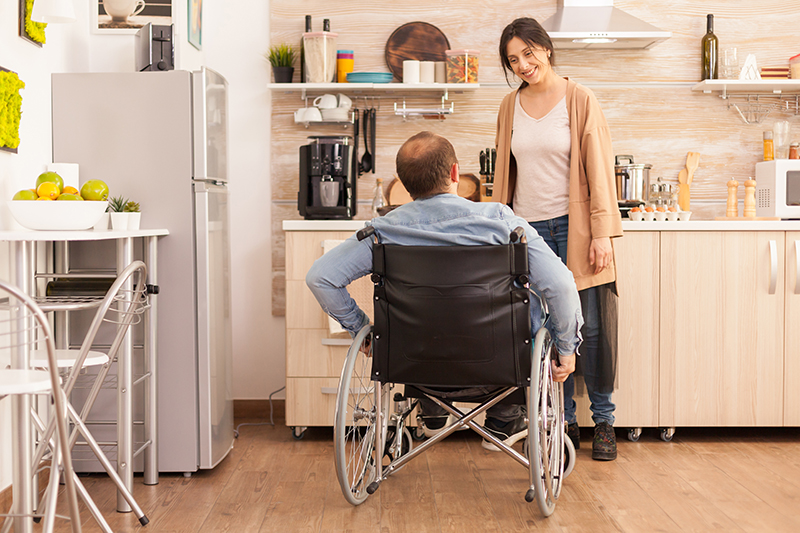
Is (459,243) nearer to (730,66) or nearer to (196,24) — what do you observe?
(196,24)

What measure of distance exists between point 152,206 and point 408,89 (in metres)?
1.38

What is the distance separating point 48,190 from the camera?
202 centimetres

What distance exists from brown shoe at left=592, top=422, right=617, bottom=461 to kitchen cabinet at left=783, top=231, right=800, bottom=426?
0.77 m

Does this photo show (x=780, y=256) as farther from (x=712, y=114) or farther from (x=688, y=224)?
(x=712, y=114)

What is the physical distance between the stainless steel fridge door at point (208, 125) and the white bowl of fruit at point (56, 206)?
15.0 inches

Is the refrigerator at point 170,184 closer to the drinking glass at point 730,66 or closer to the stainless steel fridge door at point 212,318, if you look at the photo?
the stainless steel fridge door at point 212,318

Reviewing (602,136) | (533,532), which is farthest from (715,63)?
(533,532)

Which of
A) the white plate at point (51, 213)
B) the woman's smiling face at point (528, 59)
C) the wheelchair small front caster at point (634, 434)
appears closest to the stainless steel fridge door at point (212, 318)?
the white plate at point (51, 213)

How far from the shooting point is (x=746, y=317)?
2.83m

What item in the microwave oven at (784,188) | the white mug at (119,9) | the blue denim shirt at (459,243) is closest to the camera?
the blue denim shirt at (459,243)

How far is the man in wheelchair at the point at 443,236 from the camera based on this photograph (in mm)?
1793

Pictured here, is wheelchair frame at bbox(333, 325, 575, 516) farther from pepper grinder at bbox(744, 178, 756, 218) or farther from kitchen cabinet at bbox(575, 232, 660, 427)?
pepper grinder at bbox(744, 178, 756, 218)

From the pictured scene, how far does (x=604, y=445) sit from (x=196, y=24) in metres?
2.45

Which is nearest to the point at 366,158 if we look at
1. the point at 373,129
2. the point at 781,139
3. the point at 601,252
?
the point at 373,129
